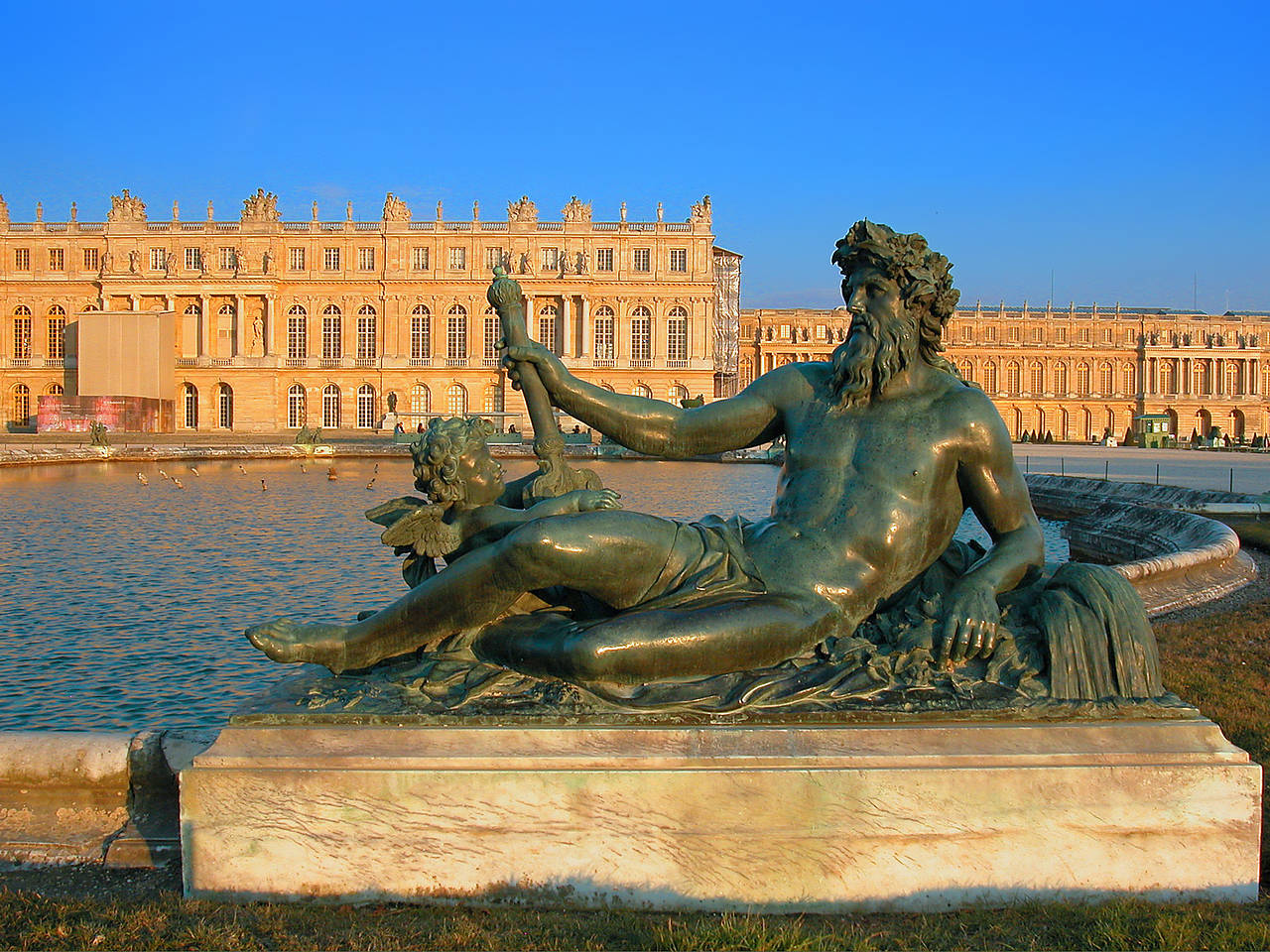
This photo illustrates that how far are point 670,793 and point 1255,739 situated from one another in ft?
7.68

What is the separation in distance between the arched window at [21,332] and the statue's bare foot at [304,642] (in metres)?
61.8

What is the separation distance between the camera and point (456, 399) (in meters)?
54.9

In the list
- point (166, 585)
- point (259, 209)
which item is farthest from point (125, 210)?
point (166, 585)

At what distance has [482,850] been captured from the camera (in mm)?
2375

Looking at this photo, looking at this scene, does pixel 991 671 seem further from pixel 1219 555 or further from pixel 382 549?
pixel 382 549

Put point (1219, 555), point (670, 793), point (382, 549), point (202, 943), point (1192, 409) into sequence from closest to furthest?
point (202, 943)
point (670, 793)
point (1219, 555)
point (382, 549)
point (1192, 409)

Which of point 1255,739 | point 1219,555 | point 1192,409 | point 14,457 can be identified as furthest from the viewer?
point 1192,409

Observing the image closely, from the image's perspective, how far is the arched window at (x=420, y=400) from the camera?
180 feet

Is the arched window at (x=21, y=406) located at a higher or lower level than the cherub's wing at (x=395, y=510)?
higher

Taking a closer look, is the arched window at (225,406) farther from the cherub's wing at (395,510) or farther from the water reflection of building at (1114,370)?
the cherub's wing at (395,510)

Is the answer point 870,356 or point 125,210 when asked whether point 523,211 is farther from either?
point 870,356

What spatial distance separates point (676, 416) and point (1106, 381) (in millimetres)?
82797

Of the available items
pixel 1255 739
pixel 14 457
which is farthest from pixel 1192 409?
pixel 1255 739

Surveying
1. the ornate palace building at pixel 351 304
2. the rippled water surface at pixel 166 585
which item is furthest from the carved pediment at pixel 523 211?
the rippled water surface at pixel 166 585
